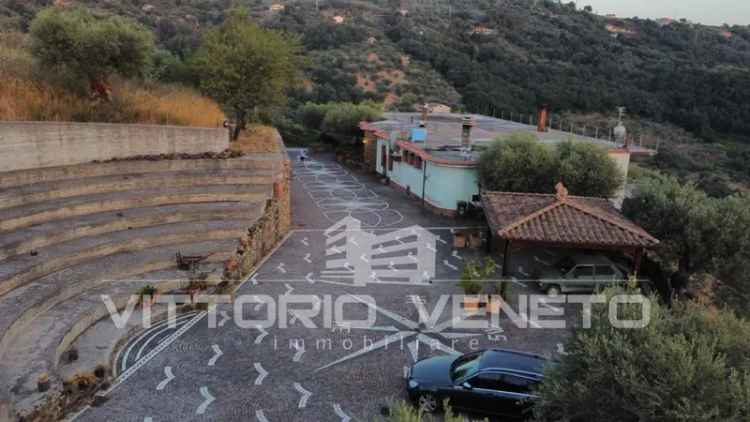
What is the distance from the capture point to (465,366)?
11.2 meters

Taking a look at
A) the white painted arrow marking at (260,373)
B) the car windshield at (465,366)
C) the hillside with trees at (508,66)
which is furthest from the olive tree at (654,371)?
the hillside with trees at (508,66)

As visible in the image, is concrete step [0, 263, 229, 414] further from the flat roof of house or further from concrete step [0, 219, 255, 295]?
the flat roof of house

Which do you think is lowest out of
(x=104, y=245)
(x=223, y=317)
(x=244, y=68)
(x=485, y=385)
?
(x=223, y=317)

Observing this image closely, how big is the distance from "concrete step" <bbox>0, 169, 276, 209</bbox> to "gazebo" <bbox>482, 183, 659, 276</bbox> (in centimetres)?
969

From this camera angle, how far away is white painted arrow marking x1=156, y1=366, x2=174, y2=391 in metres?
10.9

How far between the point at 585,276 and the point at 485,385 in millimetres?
8578

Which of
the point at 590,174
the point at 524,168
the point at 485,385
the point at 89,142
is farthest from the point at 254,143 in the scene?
the point at 485,385

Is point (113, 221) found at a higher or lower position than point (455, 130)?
lower

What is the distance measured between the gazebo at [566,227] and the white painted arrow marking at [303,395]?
812 cm

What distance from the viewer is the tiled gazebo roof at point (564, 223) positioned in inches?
643

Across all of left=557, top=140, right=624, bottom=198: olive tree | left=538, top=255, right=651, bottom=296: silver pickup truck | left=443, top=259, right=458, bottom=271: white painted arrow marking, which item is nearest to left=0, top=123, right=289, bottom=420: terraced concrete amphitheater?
left=443, top=259, right=458, bottom=271: white painted arrow marking

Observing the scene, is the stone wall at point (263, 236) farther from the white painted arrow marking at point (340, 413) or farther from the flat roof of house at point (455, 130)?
the flat roof of house at point (455, 130)

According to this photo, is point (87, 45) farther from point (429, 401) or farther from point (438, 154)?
point (429, 401)

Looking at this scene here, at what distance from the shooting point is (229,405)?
10461 millimetres
